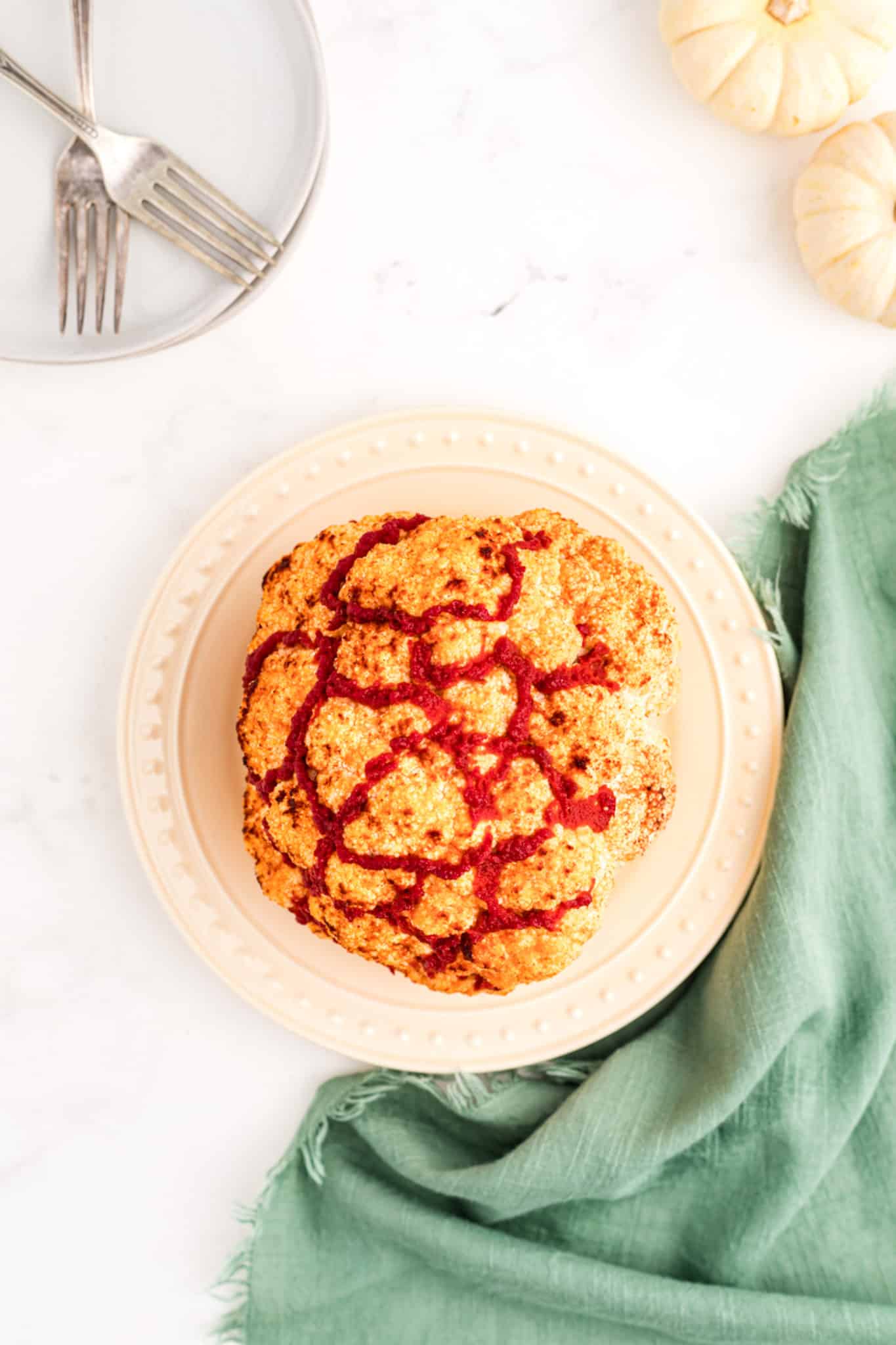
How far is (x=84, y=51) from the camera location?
4.34 feet

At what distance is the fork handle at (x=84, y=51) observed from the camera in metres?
1.31

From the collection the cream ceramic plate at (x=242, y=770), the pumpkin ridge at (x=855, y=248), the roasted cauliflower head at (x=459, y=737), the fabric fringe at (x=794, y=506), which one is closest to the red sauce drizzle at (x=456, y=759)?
the roasted cauliflower head at (x=459, y=737)

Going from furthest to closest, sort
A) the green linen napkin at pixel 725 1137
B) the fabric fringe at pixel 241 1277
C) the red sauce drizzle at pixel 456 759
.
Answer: the fabric fringe at pixel 241 1277 → the green linen napkin at pixel 725 1137 → the red sauce drizzle at pixel 456 759

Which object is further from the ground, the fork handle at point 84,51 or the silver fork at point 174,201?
the fork handle at point 84,51

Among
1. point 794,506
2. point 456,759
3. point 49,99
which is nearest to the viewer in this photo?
point 456,759

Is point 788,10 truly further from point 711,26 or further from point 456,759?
point 456,759

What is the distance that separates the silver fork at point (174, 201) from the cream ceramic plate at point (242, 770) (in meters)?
0.26

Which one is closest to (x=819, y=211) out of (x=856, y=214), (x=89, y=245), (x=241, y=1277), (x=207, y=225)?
(x=856, y=214)

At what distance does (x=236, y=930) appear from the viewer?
4.64 feet

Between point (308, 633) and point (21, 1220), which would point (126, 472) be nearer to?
point (308, 633)

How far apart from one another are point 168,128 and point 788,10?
2.48 ft

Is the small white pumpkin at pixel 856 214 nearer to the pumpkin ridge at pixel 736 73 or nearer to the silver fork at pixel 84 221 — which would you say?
the pumpkin ridge at pixel 736 73

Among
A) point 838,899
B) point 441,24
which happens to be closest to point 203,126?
point 441,24

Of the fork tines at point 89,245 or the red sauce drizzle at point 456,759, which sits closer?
the red sauce drizzle at point 456,759
